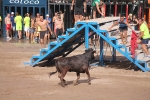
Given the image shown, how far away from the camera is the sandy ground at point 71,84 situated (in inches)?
471

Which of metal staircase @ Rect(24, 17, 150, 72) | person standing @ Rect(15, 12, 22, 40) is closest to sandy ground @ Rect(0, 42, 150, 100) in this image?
metal staircase @ Rect(24, 17, 150, 72)

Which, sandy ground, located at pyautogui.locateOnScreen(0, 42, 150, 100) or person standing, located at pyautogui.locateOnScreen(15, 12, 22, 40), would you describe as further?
person standing, located at pyautogui.locateOnScreen(15, 12, 22, 40)

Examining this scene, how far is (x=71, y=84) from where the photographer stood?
45.1 feet

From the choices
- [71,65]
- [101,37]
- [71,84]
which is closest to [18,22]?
[101,37]

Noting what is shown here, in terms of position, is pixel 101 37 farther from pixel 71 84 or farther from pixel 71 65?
pixel 71 65

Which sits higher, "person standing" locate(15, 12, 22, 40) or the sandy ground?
"person standing" locate(15, 12, 22, 40)

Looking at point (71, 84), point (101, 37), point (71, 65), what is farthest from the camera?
point (101, 37)

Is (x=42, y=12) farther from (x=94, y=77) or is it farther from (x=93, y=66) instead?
(x=94, y=77)

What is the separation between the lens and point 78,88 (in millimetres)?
13062

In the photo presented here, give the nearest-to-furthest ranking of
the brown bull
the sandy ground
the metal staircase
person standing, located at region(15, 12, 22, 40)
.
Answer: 1. the sandy ground
2. the brown bull
3. the metal staircase
4. person standing, located at region(15, 12, 22, 40)

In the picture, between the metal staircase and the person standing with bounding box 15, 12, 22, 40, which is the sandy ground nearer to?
the metal staircase

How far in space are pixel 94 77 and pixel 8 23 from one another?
16.2 m

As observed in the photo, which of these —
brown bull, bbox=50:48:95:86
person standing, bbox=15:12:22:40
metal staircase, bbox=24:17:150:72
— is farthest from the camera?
person standing, bbox=15:12:22:40

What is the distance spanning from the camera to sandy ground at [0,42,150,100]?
1196cm
